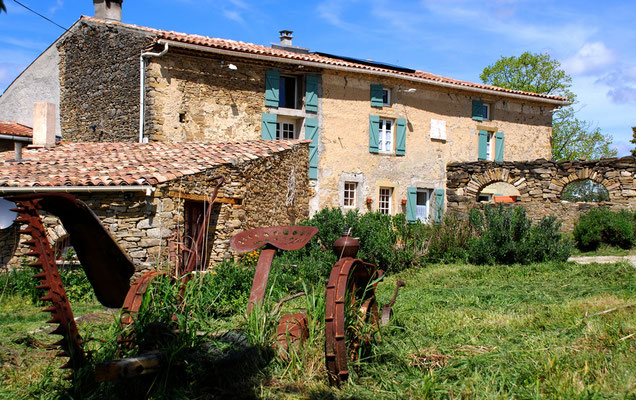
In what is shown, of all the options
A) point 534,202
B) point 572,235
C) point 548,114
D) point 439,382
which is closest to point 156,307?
point 439,382

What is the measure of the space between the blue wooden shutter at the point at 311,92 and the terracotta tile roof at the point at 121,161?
2.77 metres

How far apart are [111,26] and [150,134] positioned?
3569mm

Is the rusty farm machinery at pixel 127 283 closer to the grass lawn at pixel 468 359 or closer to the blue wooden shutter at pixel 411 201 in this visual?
the grass lawn at pixel 468 359

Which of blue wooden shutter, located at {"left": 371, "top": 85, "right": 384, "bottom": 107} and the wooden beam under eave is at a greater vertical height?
blue wooden shutter, located at {"left": 371, "top": 85, "right": 384, "bottom": 107}

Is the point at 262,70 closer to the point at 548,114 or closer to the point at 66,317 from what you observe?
the point at 548,114

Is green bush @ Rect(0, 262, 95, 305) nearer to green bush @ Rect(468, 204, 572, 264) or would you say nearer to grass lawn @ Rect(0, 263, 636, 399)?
grass lawn @ Rect(0, 263, 636, 399)

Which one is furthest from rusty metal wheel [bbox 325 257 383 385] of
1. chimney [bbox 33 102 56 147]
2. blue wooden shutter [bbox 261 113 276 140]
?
blue wooden shutter [bbox 261 113 276 140]

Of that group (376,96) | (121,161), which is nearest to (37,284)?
(121,161)

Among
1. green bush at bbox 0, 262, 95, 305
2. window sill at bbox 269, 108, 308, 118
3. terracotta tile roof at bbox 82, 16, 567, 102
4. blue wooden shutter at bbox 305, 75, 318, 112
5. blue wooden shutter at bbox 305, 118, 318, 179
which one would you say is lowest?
green bush at bbox 0, 262, 95, 305

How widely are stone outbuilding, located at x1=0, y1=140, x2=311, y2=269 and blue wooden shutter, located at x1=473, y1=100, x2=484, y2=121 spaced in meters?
8.02

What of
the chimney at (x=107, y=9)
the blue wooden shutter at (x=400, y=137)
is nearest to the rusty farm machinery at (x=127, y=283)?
the blue wooden shutter at (x=400, y=137)

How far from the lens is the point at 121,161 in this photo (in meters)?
11.3

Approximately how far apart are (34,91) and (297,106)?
8.34m

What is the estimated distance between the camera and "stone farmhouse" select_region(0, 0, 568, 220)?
14.6 m
